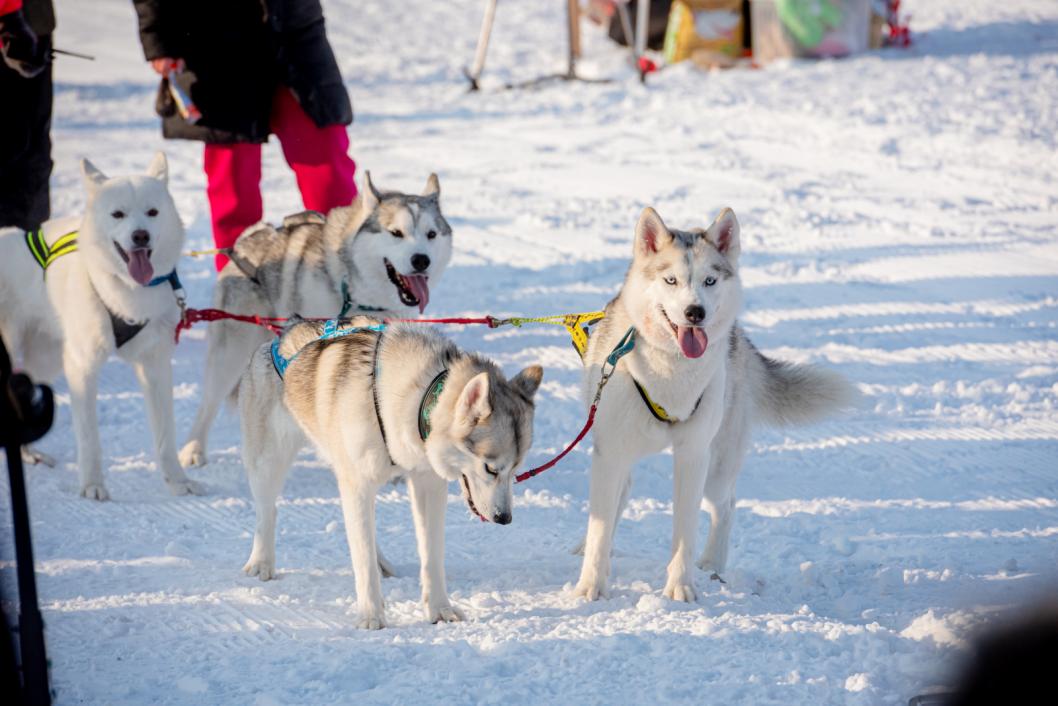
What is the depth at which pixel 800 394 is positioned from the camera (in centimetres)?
338

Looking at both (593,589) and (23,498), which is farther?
(593,589)

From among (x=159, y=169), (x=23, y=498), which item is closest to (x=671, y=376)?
(x=23, y=498)

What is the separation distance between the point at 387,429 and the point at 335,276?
5.04 feet

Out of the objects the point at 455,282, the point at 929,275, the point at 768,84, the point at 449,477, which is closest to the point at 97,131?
the point at 455,282

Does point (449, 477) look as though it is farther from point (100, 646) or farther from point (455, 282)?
point (455, 282)

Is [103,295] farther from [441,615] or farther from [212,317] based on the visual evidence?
[441,615]

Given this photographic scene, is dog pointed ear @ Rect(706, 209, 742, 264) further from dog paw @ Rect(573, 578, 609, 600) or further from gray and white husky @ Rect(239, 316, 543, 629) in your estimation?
dog paw @ Rect(573, 578, 609, 600)

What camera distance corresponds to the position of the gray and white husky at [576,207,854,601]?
2.86 metres

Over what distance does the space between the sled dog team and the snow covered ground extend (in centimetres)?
21

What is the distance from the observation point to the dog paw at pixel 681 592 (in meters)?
2.95

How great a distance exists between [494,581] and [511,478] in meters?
0.61

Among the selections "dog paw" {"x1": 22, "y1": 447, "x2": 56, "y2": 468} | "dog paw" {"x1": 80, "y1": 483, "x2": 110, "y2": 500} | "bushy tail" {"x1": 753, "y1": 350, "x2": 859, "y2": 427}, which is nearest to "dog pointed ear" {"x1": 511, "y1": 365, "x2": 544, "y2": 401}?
"bushy tail" {"x1": 753, "y1": 350, "x2": 859, "y2": 427}

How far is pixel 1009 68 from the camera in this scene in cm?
1051

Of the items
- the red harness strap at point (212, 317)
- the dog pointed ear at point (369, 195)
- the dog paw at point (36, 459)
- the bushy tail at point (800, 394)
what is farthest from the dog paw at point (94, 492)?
the bushy tail at point (800, 394)
